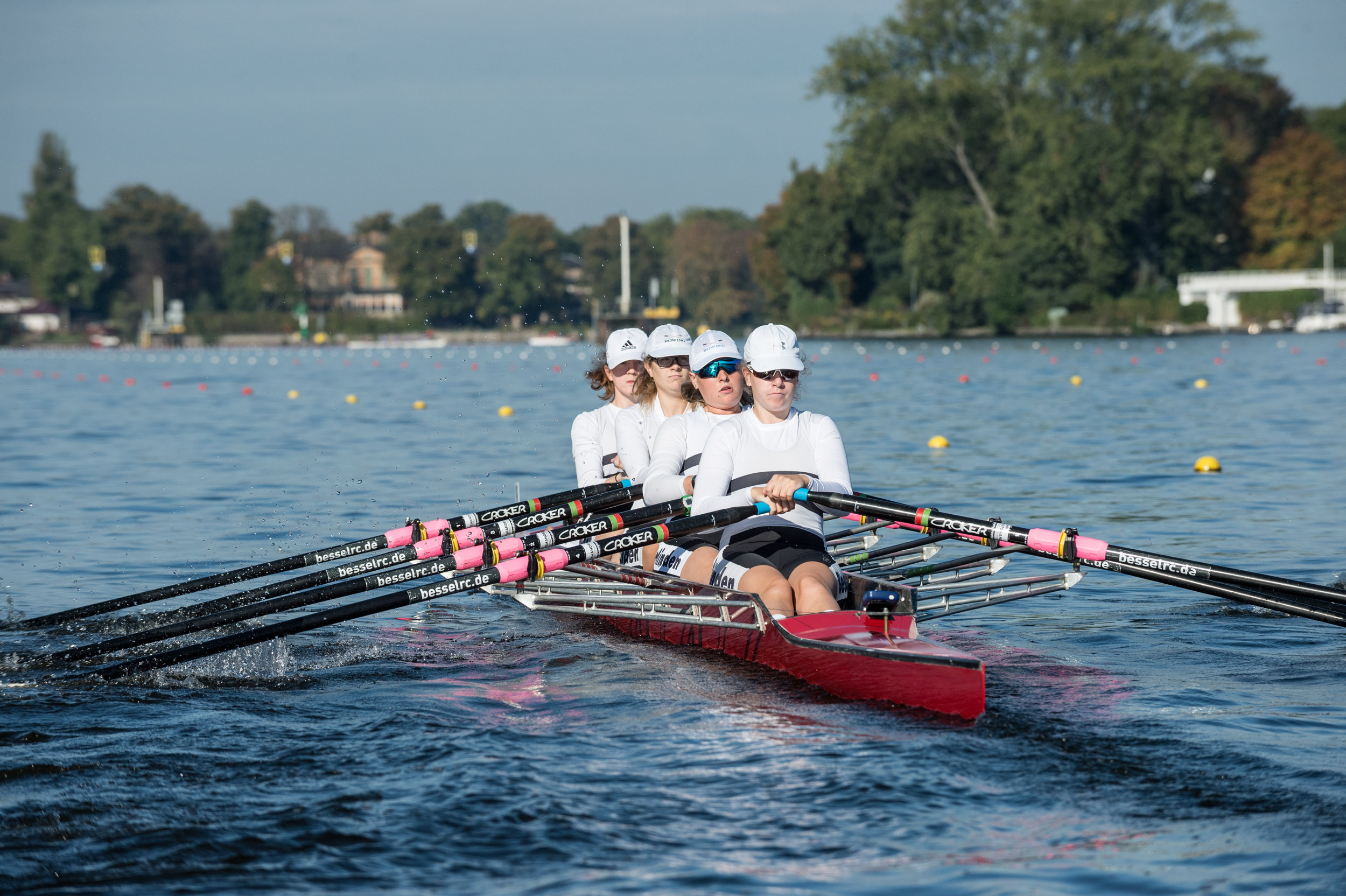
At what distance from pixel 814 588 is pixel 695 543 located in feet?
4.21

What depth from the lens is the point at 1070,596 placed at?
9281 millimetres

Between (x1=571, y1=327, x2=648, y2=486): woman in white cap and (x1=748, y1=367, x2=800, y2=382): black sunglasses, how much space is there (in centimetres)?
238

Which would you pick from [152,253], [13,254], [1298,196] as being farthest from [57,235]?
[1298,196]

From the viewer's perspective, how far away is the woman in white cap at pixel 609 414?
30.2ft

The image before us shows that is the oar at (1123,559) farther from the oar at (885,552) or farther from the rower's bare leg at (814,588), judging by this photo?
the oar at (885,552)

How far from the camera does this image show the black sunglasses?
270 inches

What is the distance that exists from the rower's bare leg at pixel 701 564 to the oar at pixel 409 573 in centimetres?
25

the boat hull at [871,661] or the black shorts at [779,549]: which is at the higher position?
the black shorts at [779,549]

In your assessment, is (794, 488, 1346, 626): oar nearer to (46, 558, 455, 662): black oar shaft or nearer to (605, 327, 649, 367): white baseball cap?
(46, 558, 455, 662): black oar shaft

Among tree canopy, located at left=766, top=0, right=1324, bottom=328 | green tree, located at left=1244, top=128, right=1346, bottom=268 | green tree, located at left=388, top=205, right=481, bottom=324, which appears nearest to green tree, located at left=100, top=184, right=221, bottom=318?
green tree, located at left=388, top=205, right=481, bottom=324

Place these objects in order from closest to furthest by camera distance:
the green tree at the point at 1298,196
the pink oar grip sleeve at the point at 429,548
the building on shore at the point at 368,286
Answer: the pink oar grip sleeve at the point at 429,548, the green tree at the point at 1298,196, the building on shore at the point at 368,286

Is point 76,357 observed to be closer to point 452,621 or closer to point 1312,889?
point 452,621

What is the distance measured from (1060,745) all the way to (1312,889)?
1.48 m

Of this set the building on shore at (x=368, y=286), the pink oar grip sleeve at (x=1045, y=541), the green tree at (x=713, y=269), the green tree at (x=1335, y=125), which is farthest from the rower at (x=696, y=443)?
the building on shore at (x=368, y=286)
